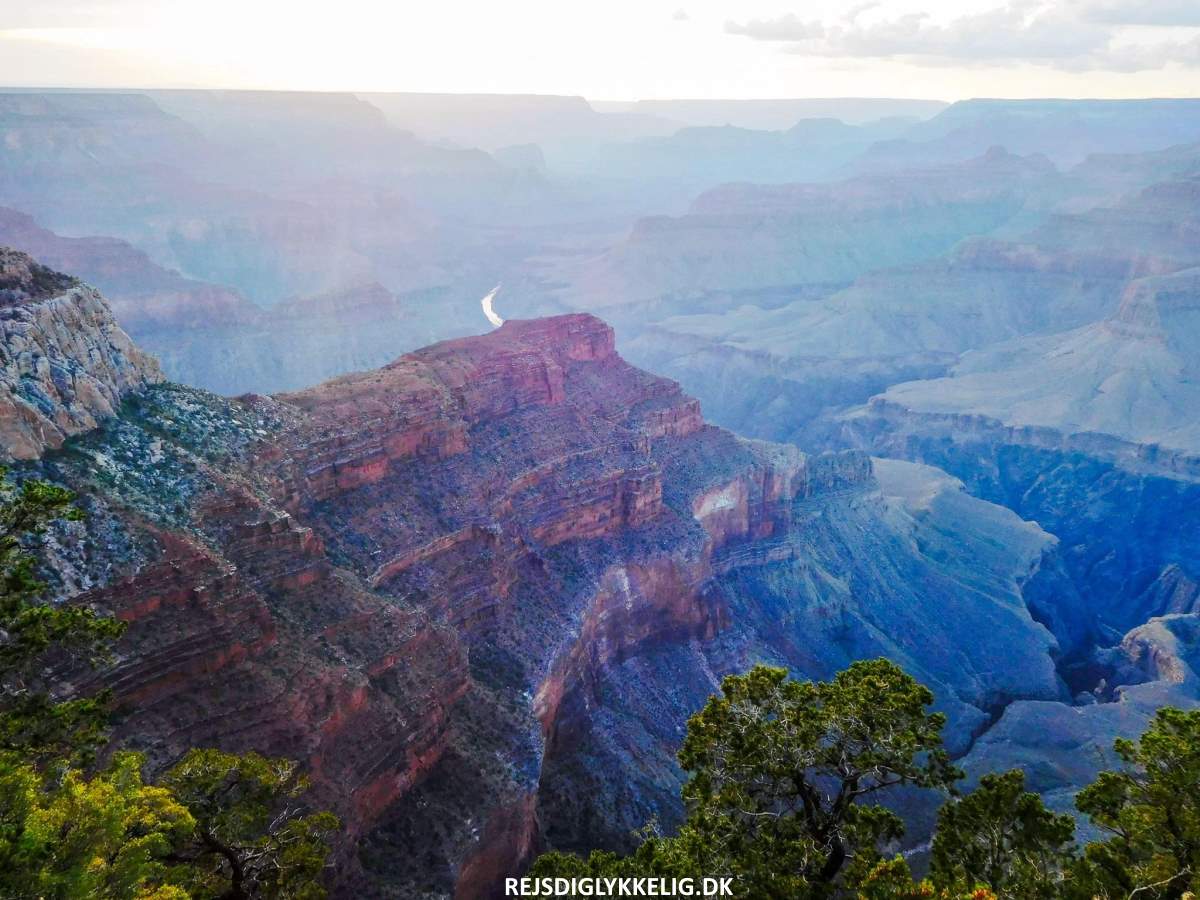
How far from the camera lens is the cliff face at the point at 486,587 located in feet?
99.8

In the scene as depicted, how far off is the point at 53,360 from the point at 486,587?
2255 centimetres

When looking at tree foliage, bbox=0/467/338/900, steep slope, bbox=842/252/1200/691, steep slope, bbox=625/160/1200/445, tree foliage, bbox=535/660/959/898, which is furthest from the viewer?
steep slope, bbox=625/160/1200/445

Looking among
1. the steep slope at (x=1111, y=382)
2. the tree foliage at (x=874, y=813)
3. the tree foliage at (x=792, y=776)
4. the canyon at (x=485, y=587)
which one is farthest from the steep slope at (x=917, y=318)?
the tree foliage at (x=874, y=813)

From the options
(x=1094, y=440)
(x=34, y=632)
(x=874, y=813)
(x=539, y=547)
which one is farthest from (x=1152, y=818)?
(x=1094, y=440)

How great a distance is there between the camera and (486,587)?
152ft

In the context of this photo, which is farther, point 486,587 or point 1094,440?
point 1094,440

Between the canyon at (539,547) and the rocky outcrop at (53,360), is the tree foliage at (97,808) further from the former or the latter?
the rocky outcrop at (53,360)

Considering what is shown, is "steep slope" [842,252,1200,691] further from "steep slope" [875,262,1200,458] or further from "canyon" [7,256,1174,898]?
"canyon" [7,256,1174,898]

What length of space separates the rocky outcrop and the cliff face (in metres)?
1.10

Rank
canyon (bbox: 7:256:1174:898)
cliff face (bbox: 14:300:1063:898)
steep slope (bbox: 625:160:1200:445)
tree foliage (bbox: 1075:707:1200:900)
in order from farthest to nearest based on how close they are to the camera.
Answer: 1. steep slope (bbox: 625:160:1200:445)
2. cliff face (bbox: 14:300:1063:898)
3. canyon (bbox: 7:256:1174:898)
4. tree foliage (bbox: 1075:707:1200:900)

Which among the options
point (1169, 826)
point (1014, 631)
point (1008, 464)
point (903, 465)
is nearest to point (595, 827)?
point (1169, 826)

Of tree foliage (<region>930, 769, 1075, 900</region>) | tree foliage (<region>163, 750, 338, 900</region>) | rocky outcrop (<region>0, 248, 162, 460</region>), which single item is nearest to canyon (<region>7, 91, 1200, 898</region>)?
rocky outcrop (<region>0, 248, 162, 460</region>)

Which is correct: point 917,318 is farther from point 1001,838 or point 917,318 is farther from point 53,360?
point 1001,838

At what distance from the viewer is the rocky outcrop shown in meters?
29.9
